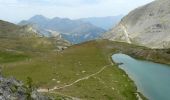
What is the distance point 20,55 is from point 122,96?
104 meters

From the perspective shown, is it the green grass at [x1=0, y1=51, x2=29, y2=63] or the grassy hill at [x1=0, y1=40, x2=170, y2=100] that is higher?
the grassy hill at [x1=0, y1=40, x2=170, y2=100]

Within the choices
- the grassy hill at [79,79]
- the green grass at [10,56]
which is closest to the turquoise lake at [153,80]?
the grassy hill at [79,79]

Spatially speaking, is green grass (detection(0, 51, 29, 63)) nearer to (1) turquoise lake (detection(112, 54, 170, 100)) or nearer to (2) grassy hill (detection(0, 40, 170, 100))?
(2) grassy hill (detection(0, 40, 170, 100))

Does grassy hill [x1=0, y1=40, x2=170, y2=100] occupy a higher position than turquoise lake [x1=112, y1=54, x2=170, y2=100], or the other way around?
grassy hill [x1=0, y1=40, x2=170, y2=100]

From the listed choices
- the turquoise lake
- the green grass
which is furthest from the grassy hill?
the green grass

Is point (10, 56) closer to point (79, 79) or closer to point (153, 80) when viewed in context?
point (79, 79)

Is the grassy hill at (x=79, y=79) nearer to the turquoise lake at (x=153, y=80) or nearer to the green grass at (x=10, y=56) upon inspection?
the turquoise lake at (x=153, y=80)

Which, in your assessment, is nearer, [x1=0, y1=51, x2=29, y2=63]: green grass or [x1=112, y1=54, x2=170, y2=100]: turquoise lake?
[x1=112, y1=54, x2=170, y2=100]: turquoise lake

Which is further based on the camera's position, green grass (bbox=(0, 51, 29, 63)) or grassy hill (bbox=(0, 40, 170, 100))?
green grass (bbox=(0, 51, 29, 63))

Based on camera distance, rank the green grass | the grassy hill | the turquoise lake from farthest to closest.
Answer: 1. the green grass
2. the turquoise lake
3. the grassy hill

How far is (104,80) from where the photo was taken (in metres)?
116

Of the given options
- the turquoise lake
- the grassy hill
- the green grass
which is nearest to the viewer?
the grassy hill

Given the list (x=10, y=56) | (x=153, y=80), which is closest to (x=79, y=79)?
(x=153, y=80)

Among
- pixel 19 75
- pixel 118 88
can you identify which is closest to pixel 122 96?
pixel 118 88
